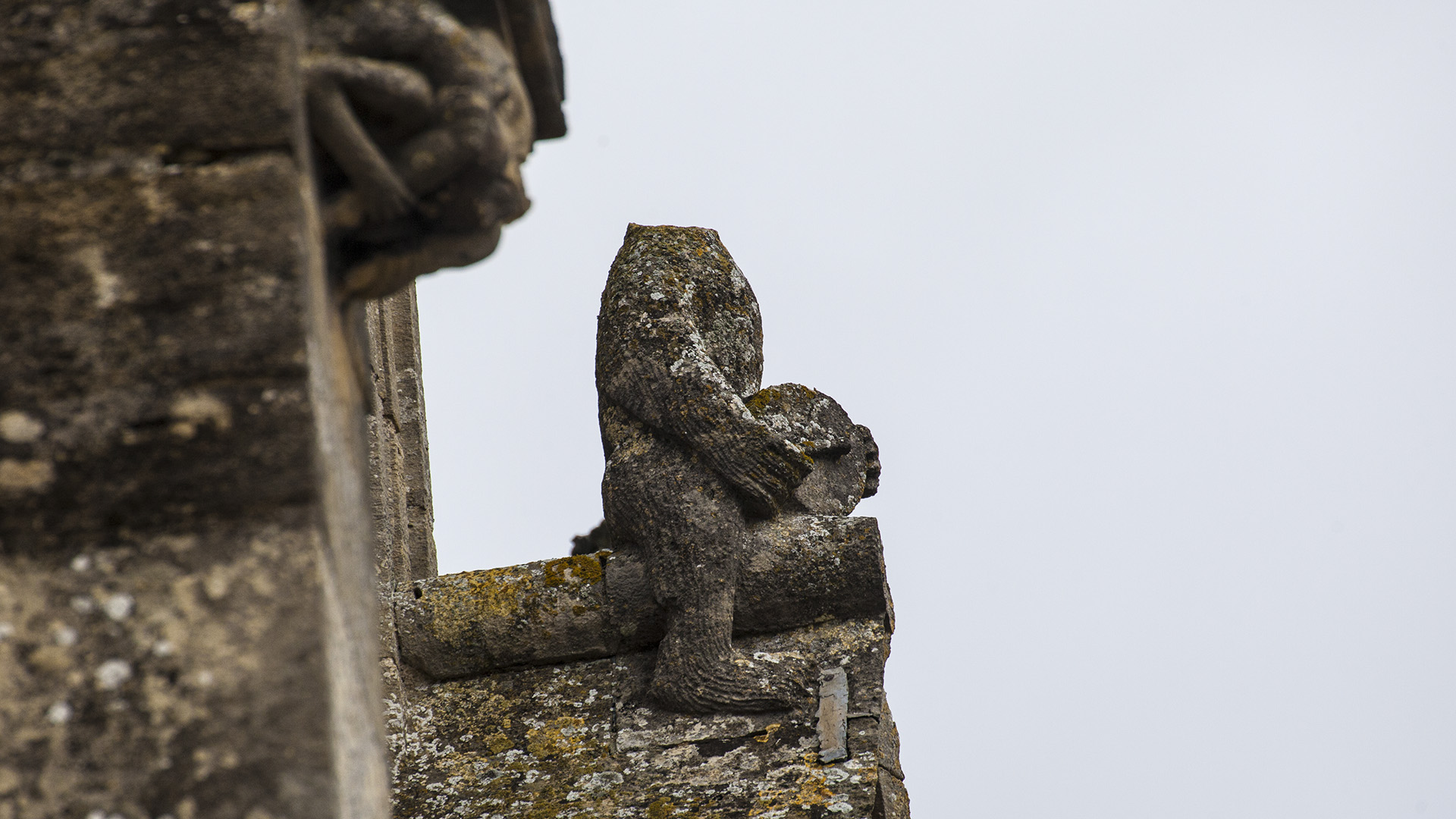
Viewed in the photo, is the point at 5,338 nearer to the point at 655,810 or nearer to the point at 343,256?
the point at 343,256

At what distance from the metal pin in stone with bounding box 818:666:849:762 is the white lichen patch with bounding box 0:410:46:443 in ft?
9.86

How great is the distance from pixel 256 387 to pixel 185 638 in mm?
330

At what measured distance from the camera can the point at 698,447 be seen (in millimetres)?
5277

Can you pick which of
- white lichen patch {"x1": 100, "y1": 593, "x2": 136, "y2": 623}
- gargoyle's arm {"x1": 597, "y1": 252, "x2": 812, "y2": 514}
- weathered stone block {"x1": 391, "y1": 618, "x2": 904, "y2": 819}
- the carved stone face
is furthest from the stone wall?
the carved stone face

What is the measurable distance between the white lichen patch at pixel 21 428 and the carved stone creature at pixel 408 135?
49 cm

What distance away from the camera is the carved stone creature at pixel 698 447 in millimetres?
5148

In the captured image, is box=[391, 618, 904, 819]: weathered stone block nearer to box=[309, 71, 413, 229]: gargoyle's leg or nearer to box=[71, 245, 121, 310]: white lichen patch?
box=[309, 71, 413, 229]: gargoyle's leg

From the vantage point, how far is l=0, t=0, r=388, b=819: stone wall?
2.10 metres

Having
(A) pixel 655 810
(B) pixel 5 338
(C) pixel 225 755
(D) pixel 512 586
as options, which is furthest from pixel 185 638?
(D) pixel 512 586

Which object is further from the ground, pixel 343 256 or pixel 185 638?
pixel 343 256

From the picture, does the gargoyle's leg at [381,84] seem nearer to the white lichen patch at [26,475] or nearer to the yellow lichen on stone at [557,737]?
the white lichen patch at [26,475]

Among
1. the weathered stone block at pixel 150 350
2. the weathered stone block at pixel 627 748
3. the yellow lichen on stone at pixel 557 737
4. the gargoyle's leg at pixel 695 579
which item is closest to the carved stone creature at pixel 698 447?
the gargoyle's leg at pixel 695 579

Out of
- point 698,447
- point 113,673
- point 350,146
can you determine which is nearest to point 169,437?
point 113,673

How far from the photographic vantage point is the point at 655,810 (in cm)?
479
